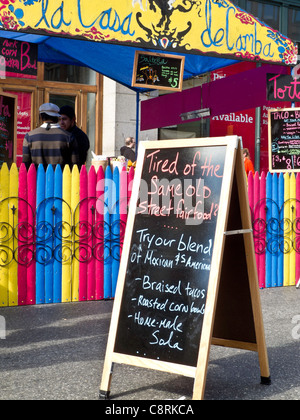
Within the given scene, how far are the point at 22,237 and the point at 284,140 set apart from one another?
13.1 feet

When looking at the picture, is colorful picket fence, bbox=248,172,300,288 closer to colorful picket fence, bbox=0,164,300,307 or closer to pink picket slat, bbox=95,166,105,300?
colorful picket fence, bbox=0,164,300,307

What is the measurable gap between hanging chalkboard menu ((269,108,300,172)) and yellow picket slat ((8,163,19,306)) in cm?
368

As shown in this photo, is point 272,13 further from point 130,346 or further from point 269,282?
point 130,346

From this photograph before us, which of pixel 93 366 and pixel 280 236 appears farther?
pixel 280 236

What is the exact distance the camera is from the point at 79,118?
1214 centimetres

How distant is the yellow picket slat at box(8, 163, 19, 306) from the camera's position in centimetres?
619

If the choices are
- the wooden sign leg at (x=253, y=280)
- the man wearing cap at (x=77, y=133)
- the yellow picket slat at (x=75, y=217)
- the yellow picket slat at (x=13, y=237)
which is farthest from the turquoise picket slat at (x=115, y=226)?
the wooden sign leg at (x=253, y=280)

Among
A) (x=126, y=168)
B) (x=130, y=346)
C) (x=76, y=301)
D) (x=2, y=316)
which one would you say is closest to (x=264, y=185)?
(x=126, y=168)

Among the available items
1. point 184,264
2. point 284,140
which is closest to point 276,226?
point 284,140

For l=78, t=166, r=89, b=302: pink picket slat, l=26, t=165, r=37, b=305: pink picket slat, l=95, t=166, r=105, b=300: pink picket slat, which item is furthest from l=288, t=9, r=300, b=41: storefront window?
l=26, t=165, r=37, b=305: pink picket slat

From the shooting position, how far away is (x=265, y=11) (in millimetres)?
13703

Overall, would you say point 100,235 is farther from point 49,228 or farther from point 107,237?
point 49,228
